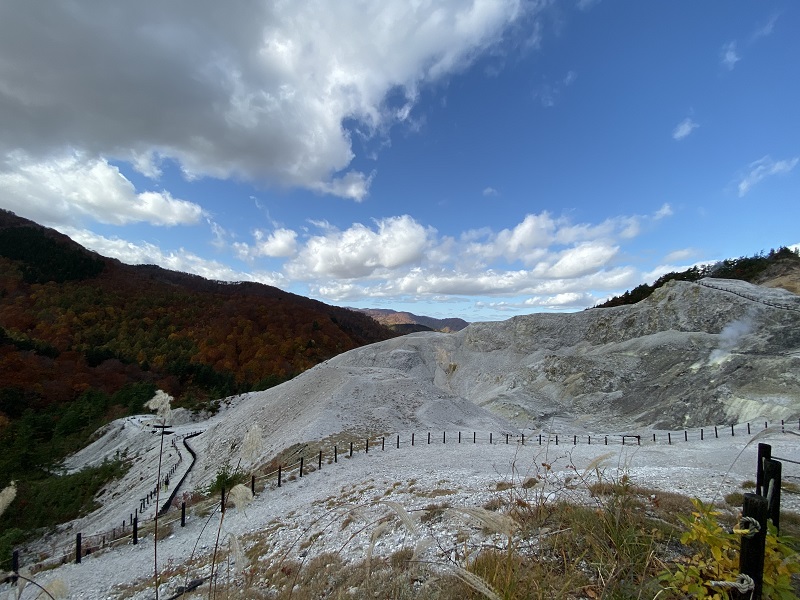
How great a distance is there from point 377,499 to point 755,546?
1110cm

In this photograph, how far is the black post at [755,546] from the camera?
281 cm

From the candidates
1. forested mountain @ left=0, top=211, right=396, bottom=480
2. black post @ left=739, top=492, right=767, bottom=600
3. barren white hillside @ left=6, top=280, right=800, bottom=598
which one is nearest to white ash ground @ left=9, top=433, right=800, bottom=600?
barren white hillside @ left=6, top=280, right=800, bottom=598

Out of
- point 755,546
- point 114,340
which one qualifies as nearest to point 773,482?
point 755,546

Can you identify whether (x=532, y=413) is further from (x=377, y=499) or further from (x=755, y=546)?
(x=755, y=546)

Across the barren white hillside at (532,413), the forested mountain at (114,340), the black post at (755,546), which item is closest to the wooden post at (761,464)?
the black post at (755,546)

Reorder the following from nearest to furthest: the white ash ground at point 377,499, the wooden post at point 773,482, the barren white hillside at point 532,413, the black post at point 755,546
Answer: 1. the black post at point 755,546
2. the wooden post at point 773,482
3. the white ash ground at point 377,499
4. the barren white hillside at point 532,413

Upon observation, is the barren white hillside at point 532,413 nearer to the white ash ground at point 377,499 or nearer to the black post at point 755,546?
the white ash ground at point 377,499

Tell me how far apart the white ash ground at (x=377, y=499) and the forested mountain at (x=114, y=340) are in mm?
34107

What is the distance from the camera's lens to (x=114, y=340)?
94.5 m

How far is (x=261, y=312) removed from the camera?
392 feet

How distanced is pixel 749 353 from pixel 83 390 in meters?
82.6

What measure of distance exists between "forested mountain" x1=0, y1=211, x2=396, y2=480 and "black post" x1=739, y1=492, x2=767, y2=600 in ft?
160

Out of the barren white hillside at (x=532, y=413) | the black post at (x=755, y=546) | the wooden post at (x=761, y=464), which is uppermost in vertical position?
the wooden post at (x=761, y=464)

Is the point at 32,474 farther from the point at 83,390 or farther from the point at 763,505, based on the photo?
the point at 763,505
